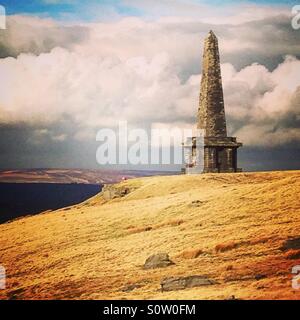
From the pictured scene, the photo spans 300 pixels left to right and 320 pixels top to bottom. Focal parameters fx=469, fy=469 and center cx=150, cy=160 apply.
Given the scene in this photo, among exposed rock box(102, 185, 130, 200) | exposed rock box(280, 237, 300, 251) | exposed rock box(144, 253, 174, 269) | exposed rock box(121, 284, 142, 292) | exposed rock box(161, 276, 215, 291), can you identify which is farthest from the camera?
exposed rock box(102, 185, 130, 200)

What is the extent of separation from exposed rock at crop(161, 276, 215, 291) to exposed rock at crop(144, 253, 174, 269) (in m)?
0.85

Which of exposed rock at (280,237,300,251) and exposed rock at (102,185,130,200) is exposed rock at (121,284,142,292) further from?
exposed rock at (102,185,130,200)

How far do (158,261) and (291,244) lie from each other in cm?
451

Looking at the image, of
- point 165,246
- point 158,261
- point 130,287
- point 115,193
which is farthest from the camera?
point 115,193

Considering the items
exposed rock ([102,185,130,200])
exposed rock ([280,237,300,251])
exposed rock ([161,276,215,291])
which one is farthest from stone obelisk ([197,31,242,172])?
exposed rock ([161,276,215,291])

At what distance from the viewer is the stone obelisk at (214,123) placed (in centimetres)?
2598

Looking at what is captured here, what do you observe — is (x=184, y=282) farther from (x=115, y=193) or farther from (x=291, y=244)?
(x=115, y=193)

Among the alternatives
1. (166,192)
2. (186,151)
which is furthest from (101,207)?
(186,151)

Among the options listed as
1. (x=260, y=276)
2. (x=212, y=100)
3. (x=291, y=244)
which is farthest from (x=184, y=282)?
(x=212, y=100)

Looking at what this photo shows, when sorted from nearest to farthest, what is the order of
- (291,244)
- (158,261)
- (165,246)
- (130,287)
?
(130,287) < (291,244) < (158,261) < (165,246)

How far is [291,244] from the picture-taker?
15742mm

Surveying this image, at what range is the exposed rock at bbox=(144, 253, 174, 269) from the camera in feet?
52.2
